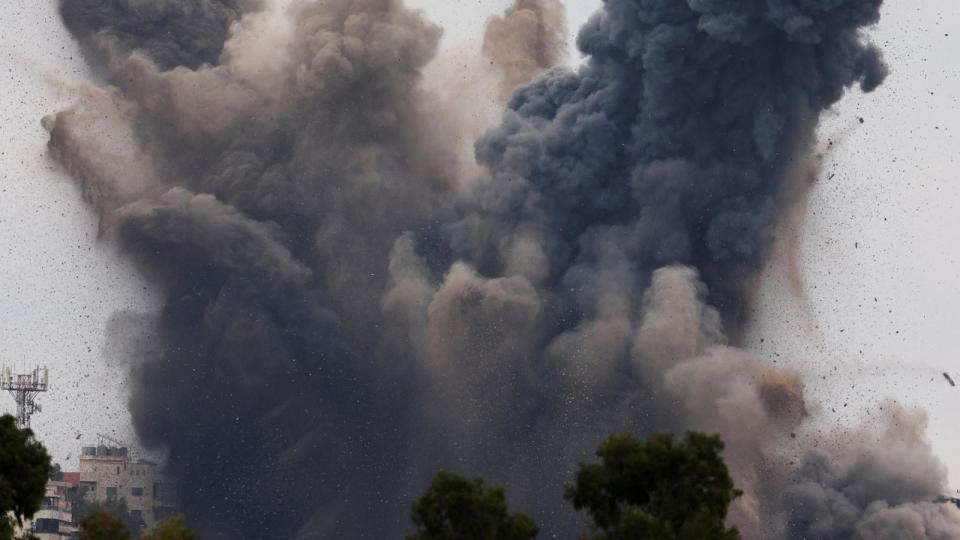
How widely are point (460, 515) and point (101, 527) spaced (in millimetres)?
11998

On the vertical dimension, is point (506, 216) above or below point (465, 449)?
above

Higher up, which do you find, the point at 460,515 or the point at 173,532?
the point at 173,532

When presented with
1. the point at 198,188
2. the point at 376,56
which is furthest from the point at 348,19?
the point at 198,188

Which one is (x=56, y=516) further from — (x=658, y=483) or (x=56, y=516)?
(x=658, y=483)

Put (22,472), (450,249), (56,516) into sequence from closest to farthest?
(22,472), (450,249), (56,516)

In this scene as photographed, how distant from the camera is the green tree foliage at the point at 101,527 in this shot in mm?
88000

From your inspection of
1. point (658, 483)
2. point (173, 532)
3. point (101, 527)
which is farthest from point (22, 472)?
point (658, 483)

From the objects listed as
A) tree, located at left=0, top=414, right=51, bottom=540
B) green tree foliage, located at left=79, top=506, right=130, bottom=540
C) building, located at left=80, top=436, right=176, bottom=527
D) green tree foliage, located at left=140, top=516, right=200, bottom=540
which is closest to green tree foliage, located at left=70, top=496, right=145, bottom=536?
building, located at left=80, top=436, right=176, bottom=527

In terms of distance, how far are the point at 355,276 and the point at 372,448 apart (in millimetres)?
9163

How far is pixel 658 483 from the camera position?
87.9 metres

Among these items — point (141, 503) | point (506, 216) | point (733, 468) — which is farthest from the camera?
point (141, 503)

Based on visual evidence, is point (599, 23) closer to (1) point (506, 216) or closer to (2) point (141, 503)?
(1) point (506, 216)

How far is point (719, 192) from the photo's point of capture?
433ft

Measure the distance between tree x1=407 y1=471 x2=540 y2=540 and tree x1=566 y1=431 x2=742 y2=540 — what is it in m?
3.50
